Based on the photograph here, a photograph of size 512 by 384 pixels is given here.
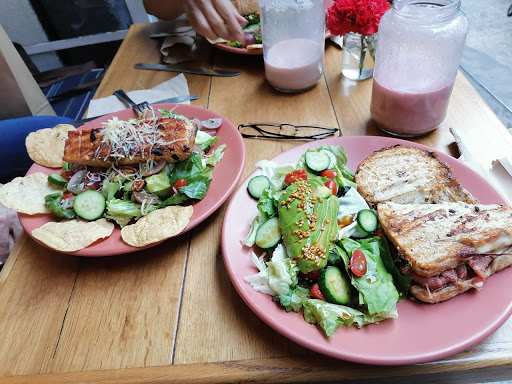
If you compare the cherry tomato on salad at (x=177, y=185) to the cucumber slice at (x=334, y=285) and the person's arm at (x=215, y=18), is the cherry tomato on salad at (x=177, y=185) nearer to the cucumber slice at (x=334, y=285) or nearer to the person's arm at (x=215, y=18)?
the cucumber slice at (x=334, y=285)

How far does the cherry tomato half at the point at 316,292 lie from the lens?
113 centimetres

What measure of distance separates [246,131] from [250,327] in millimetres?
1131

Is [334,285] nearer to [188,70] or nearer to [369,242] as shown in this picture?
[369,242]

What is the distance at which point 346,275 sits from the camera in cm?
117

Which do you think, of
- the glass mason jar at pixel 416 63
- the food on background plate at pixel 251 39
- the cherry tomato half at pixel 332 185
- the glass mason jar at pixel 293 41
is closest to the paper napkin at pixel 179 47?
the food on background plate at pixel 251 39

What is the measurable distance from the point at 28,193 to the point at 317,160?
48.8 inches

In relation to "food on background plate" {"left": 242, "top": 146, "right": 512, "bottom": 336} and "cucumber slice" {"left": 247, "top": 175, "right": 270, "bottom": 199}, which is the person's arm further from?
"food on background plate" {"left": 242, "top": 146, "right": 512, "bottom": 336}

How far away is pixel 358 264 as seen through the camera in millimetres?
1137

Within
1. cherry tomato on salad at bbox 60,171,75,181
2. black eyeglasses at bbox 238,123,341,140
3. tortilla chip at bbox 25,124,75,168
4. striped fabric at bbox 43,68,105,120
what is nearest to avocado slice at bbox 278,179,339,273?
black eyeglasses at bbox 238,123,341,140

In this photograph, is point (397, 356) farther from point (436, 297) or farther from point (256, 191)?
point (256, 191)

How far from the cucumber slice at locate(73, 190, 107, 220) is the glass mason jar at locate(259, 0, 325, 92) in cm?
123

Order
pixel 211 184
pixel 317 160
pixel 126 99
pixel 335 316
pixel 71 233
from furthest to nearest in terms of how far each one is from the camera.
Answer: pixel 126 99 < pixel 211 184 < pixel 317 160 < pixel 71 233 < pixel 335 316

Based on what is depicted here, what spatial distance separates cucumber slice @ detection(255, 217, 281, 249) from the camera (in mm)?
1271

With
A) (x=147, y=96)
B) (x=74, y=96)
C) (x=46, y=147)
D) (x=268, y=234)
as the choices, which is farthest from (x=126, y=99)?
(x=74, y=96)
